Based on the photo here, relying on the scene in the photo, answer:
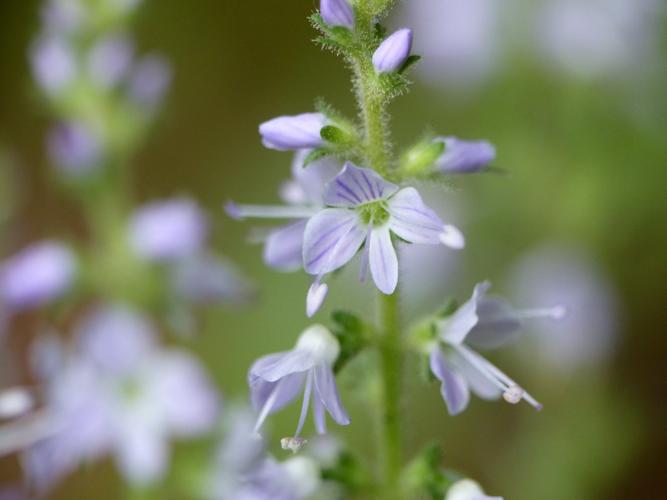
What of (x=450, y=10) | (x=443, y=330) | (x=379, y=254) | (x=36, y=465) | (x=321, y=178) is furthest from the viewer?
(x=450, y=10)

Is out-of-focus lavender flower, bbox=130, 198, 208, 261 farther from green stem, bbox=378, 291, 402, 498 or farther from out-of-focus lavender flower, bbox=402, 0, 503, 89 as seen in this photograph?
out-of-focus lavender flower, bbox=402, 0, 503, 89

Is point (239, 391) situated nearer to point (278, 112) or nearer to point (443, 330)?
point (278, 112)

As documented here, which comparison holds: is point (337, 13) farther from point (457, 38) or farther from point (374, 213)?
point (457, 38)

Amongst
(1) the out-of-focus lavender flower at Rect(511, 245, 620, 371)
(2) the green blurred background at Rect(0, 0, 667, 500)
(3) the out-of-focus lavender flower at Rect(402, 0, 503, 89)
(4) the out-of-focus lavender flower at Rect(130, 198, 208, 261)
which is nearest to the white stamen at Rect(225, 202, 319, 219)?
(4) the out-of-focus lavender flower at Rect(130, 198, 208, 261)

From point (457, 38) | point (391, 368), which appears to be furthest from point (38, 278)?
point (457, 38)

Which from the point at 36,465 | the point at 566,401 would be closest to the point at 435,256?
the point at 566,401

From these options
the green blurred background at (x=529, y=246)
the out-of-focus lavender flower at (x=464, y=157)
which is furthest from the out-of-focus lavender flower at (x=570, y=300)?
the out-of-focus lavender flower at (x=464, y=157)
